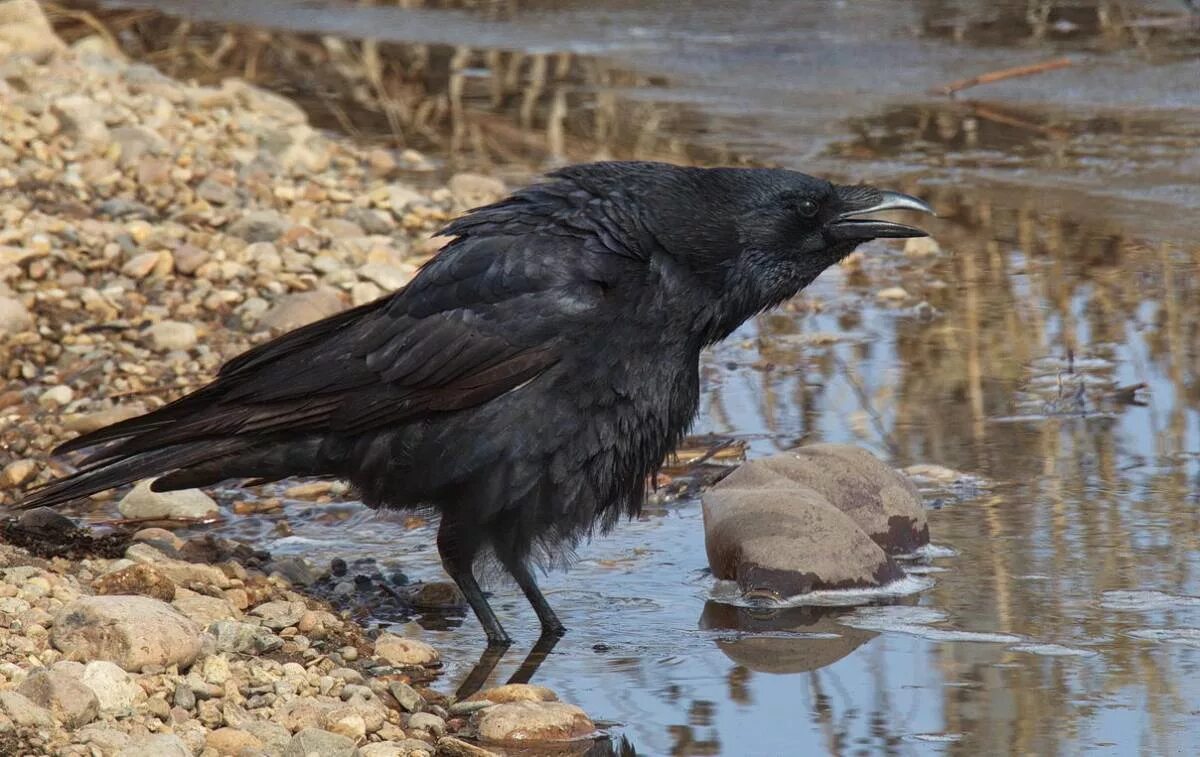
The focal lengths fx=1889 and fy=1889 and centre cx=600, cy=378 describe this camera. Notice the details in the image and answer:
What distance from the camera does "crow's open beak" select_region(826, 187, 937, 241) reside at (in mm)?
5020

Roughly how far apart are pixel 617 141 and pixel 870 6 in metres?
4.09

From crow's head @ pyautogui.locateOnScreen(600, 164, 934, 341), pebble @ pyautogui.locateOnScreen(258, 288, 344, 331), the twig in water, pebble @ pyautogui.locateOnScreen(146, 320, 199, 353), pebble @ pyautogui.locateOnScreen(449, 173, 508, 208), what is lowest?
pebble @ pyautogui.locateOnScreen(146, 320, 199, 353)

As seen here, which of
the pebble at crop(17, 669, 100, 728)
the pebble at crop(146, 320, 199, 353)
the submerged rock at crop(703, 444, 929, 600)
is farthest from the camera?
the pebble at crop(146, 320, 199, 353)

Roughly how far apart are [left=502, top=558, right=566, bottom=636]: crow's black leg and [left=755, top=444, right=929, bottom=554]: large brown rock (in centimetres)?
84

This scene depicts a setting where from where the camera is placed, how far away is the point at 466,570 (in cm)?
500

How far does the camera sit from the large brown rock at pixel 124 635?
4129 millimetres

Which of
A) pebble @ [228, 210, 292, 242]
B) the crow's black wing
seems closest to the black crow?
the crow's black wing

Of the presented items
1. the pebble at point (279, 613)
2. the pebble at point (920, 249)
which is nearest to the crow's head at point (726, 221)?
the pebble at point (279, 613)

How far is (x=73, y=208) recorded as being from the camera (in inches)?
327

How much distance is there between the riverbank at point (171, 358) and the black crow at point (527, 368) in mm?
372

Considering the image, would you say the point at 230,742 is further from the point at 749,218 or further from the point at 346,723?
the point at 749,218

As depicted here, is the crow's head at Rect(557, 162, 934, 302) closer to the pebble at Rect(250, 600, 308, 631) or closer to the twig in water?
the pebble at Rect(250, 600, 308, 631)

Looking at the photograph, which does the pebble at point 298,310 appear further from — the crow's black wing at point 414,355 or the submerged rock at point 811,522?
the submerged rock at point 811,522

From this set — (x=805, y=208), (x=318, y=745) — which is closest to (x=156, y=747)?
(x=318, y=745)
